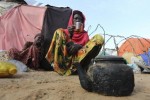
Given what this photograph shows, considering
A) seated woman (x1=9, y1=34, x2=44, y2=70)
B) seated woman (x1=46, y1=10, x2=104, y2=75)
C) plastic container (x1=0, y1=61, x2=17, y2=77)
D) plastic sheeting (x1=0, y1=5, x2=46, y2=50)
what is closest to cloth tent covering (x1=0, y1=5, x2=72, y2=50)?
plastic sheeting (x1=0, y1=5, x2=46, y2=50)

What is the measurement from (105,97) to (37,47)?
3.23 metres

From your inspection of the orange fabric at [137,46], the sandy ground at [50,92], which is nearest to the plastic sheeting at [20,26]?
the orange fabric at [137,46]

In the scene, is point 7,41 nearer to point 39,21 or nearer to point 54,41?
point 39,21

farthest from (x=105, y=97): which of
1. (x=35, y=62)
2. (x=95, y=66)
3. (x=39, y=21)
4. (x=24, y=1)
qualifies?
(x=24, y=1)

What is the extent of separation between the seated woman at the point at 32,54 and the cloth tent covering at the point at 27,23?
3.23 feet

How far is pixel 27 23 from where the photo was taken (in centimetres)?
719

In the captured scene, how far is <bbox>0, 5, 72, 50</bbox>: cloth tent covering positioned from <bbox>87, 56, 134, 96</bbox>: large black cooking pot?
399 centimetres

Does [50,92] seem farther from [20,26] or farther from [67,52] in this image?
[20,26]

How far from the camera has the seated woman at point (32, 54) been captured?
579 centimetres

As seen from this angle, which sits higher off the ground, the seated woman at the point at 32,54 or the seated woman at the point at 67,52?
the seated woman at the point at 67,52

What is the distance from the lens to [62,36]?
442 centimetres

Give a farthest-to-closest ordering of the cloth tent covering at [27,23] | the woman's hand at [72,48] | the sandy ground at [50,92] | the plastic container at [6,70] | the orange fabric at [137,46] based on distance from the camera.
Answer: the orange fabric at [137,46] < the cloth tent covering at [27,23] < the woman's hand at [72,48] < the plastic container at [6,70] < the sandy ground at [50,92]

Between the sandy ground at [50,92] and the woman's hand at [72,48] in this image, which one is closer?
the sandy ground at [50,92]

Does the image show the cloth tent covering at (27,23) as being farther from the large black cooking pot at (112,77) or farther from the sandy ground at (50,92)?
the large black cooking pot at (112,77)
